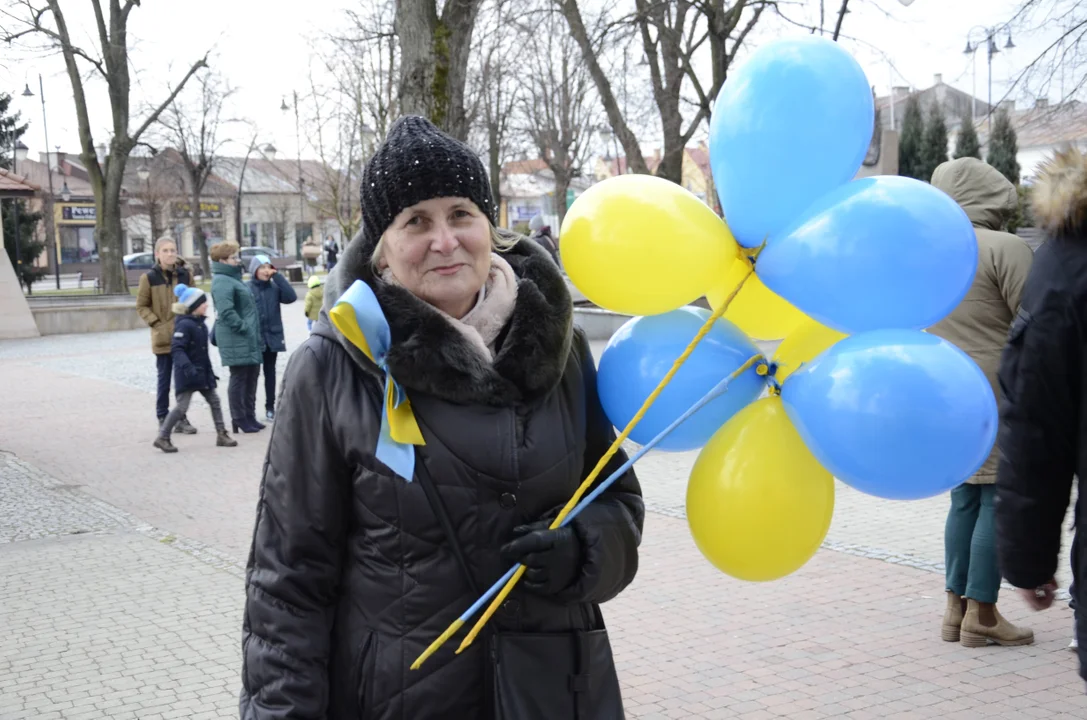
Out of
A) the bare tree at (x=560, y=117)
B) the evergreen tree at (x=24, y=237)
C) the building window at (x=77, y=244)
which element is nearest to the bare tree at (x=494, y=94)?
the bare tree at (x=560, y=117)

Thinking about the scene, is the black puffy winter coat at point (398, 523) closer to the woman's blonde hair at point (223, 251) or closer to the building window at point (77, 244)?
the woman's blonde hair at point (223, 251)

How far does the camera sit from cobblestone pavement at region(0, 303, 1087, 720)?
468cm

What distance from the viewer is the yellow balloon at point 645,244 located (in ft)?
7.88

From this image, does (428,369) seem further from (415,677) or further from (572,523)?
(415,677)

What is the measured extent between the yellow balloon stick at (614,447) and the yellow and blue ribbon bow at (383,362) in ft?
0.96

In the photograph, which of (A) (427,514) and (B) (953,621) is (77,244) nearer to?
(B) (953,621)

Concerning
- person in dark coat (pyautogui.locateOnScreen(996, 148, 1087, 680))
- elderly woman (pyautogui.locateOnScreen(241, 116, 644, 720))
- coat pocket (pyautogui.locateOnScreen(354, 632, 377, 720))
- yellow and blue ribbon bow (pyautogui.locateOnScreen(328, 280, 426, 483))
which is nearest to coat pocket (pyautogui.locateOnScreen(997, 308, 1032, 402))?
person in dark coat (pyautogui.locateOnScreen(996, 148, 1087, 680))

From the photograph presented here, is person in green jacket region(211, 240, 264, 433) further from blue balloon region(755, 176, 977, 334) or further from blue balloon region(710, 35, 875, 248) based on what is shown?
blue balloon region(755, 176, 977, 334)

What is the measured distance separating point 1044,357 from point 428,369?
1.38m

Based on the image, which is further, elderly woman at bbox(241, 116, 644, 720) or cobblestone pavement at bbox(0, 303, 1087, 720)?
cobblestone pavement at bbox(0, 303, 1087, 720)

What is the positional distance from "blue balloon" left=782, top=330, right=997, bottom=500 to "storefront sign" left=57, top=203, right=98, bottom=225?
263 feet

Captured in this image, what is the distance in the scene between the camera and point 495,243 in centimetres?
260

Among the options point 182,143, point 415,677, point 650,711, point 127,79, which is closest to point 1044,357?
point 415,677

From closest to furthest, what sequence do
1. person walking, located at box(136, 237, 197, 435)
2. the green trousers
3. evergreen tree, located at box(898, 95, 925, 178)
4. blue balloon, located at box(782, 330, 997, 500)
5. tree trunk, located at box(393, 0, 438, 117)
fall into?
blue balloon, located at box(782, 330, 997, 500), the green trousers, tree trunk, located at box(393, 0, 438, 117), person walking, located at box(136, 237, 197, 435), evergreen tree, located at box(898, 95, 925, 178)
